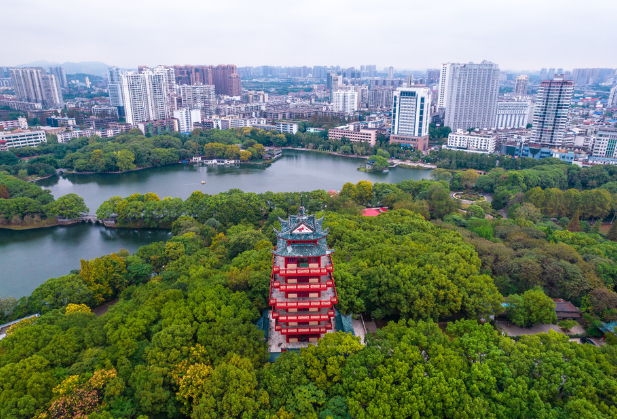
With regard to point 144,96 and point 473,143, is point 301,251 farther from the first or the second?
point 144,96

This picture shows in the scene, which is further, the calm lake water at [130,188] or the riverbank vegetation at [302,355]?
the calm lake water at [130,188]

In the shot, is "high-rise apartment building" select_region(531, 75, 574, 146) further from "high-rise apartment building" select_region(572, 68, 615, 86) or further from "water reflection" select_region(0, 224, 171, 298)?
"high-rise apartment building" select_region(572, 68, 615, 86)

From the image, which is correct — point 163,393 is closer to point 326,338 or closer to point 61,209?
point 326,338

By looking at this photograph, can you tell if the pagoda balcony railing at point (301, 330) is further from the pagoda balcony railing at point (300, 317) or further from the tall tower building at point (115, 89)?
the tall tower building at point (115, 89)

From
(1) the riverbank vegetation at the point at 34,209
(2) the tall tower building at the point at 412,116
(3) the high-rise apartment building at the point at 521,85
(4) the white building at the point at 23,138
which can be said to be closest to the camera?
(1) the riverbank vegetation at the point at 34,209

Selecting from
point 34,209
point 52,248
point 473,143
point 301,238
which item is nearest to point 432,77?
point 473,143

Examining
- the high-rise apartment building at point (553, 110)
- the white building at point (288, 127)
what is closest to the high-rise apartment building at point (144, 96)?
the white building at point (288, 127)
